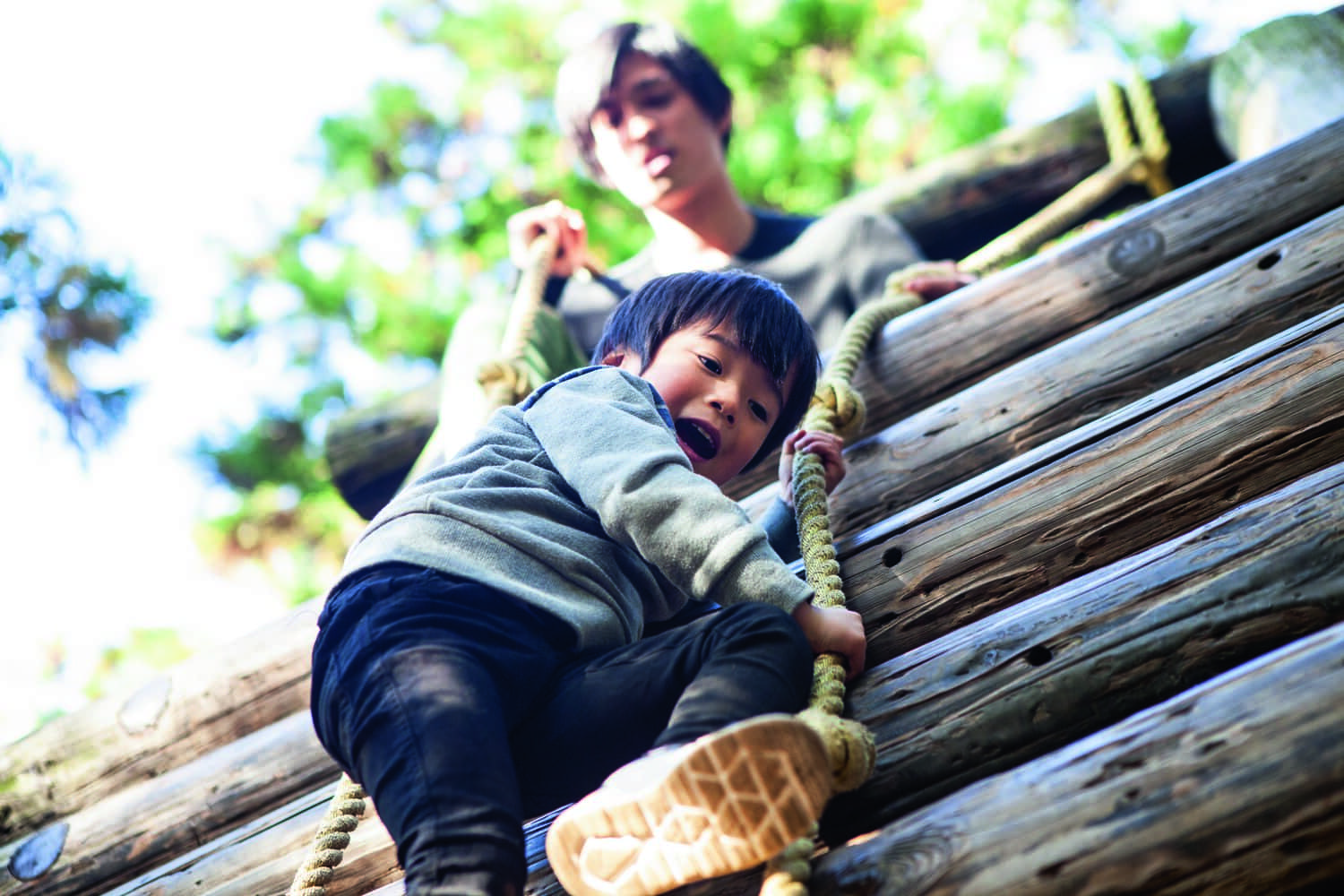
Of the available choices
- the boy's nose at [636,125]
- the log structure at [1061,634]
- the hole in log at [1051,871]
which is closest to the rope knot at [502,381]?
the log structure at [1061,634]

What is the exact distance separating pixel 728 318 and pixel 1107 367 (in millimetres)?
711

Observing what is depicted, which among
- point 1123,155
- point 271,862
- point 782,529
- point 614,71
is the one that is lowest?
point 271,862

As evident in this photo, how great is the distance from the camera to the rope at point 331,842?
1578mm

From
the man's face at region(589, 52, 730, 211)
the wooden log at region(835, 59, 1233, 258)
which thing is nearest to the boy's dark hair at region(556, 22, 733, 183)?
the man's face at region(589, 52, 730, 211)

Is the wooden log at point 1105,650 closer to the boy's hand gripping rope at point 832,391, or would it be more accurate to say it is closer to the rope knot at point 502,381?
the boy's hand gripping rope at point 832,391

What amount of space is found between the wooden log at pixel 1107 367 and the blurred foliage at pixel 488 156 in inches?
175

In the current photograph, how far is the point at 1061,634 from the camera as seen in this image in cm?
139

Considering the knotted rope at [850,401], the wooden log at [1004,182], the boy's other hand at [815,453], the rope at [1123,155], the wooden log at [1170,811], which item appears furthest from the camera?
the wooden log at [1004,182]

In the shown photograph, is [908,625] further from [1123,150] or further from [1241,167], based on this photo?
[1123,150]

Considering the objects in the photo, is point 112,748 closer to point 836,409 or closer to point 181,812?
point 181,812

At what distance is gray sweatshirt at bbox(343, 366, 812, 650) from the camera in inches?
56.2

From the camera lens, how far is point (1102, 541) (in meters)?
1.61

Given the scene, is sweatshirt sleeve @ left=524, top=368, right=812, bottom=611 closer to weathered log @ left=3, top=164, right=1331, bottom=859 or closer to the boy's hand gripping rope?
the boy's hand gripping rope

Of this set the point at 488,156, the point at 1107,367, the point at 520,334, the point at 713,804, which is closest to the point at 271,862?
the point at 713,804
